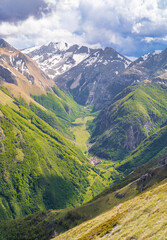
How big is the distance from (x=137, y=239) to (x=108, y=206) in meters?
103

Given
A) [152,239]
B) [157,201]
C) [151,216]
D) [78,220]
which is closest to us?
[152,239]

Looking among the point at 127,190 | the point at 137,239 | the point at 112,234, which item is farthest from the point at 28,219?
the point at 137,239

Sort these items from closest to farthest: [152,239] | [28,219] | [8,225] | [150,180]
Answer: [152,239] < [150,180] < [28,219] < [8,225]

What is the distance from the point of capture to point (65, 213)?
151500 mm

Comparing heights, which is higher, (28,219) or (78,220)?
(28,219)

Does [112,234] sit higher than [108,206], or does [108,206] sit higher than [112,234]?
[112,234]

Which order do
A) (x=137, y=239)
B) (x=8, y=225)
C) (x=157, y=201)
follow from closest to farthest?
(x=137, y=239) → (x=157, y=201) → (x=8, y=225)

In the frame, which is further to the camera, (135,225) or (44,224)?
(44,224)

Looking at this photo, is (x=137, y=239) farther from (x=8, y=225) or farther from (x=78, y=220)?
(x=8, y=225)

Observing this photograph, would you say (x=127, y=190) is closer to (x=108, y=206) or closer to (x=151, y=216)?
(x=108, y=206)

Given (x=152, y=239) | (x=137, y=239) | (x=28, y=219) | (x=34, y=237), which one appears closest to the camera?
(x=152, y=239)

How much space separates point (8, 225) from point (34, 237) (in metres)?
60.9

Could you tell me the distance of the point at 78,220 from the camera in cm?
13825

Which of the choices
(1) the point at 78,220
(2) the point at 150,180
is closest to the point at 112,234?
(2) the point at 150,180
